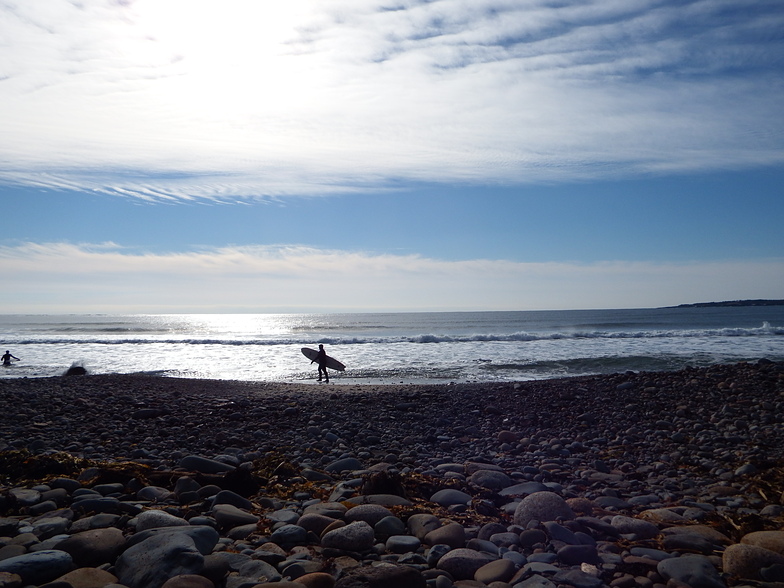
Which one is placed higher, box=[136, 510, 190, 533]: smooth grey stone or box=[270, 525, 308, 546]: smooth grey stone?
box=[136, 510, 190, 533]: smooth grey stone

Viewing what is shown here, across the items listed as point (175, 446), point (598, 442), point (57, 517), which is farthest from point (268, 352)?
point (57, 517)

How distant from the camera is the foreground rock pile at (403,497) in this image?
11.0 ft

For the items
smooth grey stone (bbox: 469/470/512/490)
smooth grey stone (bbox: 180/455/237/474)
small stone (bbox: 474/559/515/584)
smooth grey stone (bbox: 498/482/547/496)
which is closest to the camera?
small stone (bbox: 474/559/515/584)

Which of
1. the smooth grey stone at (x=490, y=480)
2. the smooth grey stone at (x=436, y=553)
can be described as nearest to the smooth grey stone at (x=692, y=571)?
the smooth grey stone at (x=436, y=553)

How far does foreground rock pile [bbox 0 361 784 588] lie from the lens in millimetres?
3350

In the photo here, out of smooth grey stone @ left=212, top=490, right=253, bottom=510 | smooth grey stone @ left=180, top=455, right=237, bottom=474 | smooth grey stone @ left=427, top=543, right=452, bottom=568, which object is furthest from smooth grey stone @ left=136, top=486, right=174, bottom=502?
smooth grey stone @ left=427, top=543, right=452, bottom=568

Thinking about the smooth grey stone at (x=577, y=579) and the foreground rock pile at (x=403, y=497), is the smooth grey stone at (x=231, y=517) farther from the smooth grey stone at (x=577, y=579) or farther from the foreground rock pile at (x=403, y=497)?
the smooth grey stone at (x=577, y=579)

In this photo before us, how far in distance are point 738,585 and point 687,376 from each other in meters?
10.6

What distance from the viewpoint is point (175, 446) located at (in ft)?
25.7

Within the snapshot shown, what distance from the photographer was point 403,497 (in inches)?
189

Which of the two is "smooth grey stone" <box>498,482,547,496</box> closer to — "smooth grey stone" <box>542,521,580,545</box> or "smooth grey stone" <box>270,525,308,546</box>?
"smooth grey stone" <box>542,521,580,545</box>

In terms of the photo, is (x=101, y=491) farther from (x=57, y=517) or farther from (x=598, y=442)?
(x=598, y=442)

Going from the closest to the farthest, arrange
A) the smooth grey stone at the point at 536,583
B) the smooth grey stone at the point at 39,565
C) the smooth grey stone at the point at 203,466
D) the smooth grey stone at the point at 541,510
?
the smooth grey stone at the point at 39,565, the smooth grey stone at the point at 536,583, the smooth grey stone at the point at 541,510, the smooth grey stone at the point at 203,466

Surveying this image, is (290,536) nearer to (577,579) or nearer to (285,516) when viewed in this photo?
(285,516)
